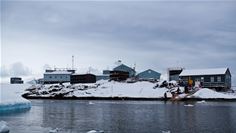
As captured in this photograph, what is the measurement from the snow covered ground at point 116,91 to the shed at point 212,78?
6948 mm

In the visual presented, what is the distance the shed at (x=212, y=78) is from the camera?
238 feet

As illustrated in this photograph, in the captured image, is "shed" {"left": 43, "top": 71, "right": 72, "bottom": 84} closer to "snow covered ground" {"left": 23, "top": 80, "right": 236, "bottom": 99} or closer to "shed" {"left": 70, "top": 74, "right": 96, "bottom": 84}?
"shed" {"left": 70, "top": 74, "right": 96, "bottom": 84}

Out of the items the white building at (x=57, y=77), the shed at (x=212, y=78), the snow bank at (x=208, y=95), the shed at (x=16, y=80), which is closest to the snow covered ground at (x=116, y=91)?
the snow bank at (x=208, y=95)

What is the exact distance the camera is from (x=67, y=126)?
2220 cm

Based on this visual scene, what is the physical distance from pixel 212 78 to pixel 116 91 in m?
19.1

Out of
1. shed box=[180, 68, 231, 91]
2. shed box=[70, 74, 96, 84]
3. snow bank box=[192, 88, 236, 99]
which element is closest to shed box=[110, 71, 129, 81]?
shed box=[70, 74, 96, 84]

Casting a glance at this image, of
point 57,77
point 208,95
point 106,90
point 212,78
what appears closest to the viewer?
point 208,95

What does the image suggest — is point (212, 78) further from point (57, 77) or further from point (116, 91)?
point (57, 77)

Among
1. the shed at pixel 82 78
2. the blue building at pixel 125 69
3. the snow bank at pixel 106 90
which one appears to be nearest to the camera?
the snow bank at pixel 106 90

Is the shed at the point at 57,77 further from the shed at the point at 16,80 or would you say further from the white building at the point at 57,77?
the shed at the point at 16,80

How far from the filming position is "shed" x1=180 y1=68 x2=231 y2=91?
7256 cm

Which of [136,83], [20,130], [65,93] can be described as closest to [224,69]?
[136,83]

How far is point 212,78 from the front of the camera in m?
73.8

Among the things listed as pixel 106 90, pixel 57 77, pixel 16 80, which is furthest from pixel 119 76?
pixel 16 80
